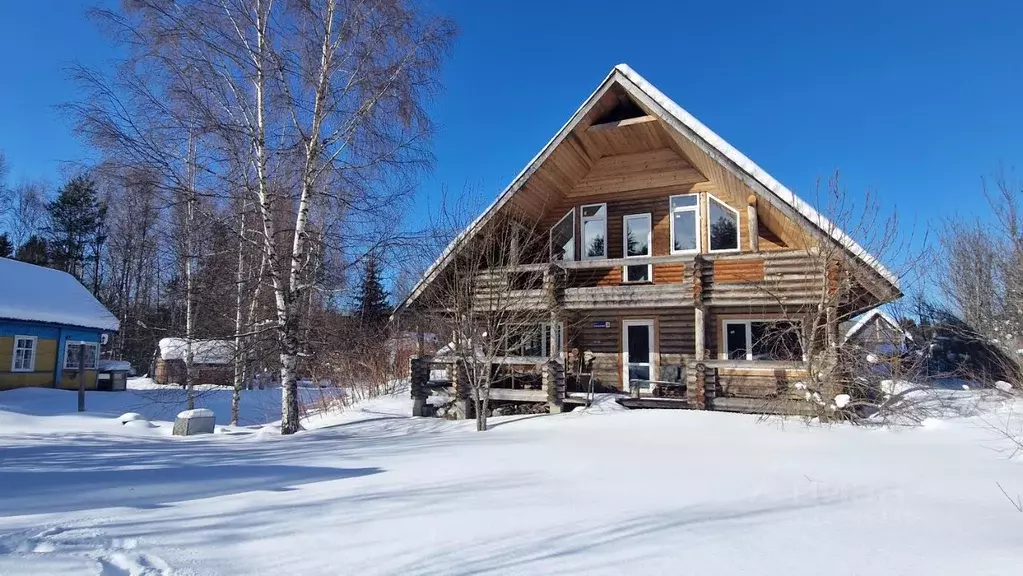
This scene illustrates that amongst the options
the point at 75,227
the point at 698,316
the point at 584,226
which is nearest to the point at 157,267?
the point at 584,226

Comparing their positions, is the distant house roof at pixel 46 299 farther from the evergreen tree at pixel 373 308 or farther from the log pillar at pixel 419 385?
the log pillar at pixel 419 385

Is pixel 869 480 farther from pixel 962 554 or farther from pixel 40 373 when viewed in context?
pixel 40 373

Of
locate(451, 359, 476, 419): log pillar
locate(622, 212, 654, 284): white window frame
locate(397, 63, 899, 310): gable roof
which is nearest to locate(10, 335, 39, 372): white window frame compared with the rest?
locate(397, 63, 899, 310): gable roof

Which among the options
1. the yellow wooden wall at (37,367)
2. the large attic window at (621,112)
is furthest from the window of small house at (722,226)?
the yellow wooden wall at (37,367)

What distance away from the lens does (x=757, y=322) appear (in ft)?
48.9

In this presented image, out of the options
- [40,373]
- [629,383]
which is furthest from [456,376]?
[40,373]

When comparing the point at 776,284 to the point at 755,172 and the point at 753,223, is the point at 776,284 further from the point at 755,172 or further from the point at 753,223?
the point at 755,172

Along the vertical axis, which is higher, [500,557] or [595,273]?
[595,273]

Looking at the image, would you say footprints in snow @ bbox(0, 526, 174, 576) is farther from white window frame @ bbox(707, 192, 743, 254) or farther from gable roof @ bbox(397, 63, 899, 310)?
white window frame @ bbox(707, 192, 743, 254)

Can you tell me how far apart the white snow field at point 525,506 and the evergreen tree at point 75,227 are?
126 feet

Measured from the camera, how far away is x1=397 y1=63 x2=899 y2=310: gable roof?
11.2 m

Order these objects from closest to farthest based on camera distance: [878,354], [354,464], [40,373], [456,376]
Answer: [354,464] → [878,354] → [456,376] → [40,373]

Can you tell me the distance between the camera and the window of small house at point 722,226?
1494 cm

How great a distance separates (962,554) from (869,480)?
2344mm
